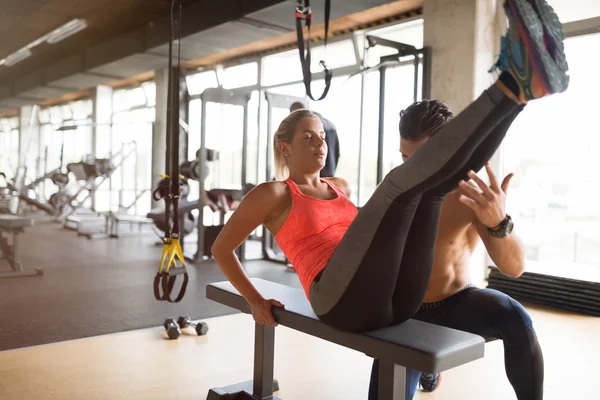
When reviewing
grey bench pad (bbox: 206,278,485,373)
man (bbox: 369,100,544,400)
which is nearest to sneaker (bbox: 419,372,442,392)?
man (bbox: 369,100,544,400)

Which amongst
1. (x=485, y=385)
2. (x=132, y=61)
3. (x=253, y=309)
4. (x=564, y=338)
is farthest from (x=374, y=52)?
(x=253, y=309)

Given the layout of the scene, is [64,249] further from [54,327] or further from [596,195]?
[596,195]

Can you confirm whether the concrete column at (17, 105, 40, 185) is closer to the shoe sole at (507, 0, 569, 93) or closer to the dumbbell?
the dumbbell

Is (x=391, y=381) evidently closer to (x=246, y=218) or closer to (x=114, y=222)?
(x=246, y=218)

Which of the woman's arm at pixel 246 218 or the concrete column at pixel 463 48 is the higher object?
the concrete column at pixel 463 48

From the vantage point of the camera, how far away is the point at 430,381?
214 centimetres

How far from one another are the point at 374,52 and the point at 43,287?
389 centimetres

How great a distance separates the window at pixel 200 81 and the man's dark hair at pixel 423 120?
5.30m

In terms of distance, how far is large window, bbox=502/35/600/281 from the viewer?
13.5ft

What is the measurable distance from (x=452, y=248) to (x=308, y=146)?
21.8 inches

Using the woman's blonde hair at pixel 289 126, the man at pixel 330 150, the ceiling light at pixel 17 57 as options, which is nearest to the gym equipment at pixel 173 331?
the man at pixel 330 150

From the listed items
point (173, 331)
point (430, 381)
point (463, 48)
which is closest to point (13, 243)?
point (173, 331)

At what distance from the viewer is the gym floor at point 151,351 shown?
88.6 inches

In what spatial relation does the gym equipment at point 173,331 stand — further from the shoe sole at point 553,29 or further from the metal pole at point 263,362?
the shoe sole at point 553,29
